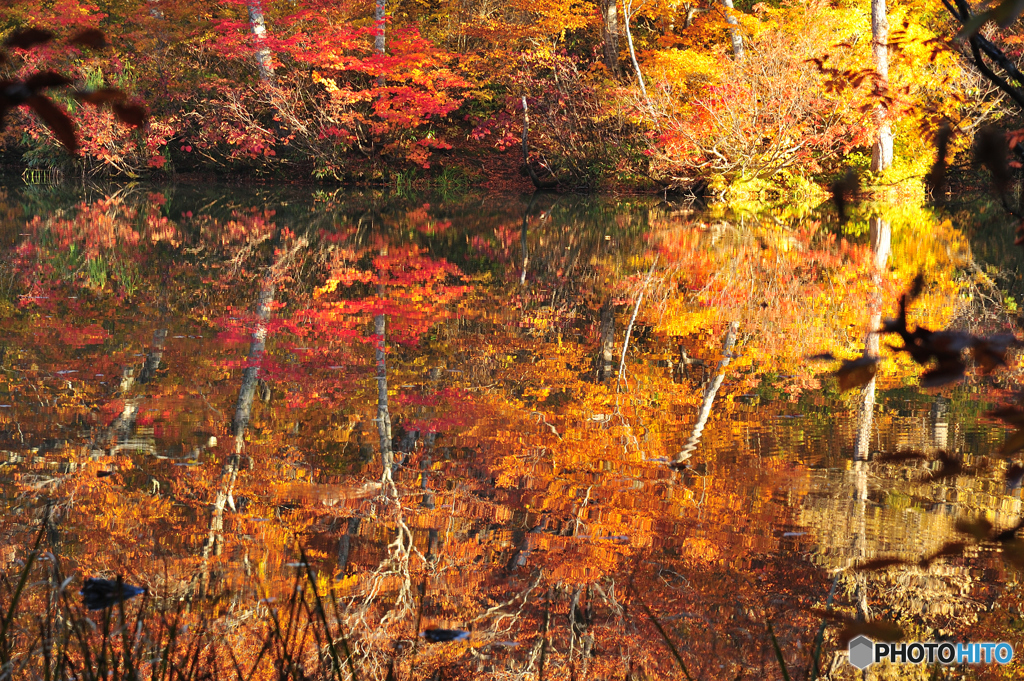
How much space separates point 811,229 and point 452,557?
12.8 m

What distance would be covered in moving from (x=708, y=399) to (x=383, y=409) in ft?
5.55

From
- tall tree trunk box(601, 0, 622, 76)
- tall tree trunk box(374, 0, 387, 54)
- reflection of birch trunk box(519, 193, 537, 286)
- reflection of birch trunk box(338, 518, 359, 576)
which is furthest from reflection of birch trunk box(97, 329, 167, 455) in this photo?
tall tree trunk box(601, 0, 622, 76)

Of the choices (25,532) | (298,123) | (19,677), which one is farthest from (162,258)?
(298,123)

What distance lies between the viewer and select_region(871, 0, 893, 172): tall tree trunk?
61.6 feet

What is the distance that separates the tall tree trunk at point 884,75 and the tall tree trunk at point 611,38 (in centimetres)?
574

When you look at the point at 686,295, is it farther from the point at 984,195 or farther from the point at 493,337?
the point at 984,195

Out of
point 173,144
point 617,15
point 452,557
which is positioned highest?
point 617,15

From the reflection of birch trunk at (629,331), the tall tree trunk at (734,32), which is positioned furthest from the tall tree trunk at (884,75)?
the reflection of birch trunk at (629,331)

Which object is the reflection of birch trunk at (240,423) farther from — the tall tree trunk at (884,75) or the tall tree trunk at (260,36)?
the tall tree trunk at (260,36)

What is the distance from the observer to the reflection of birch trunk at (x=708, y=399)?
14.2 ft

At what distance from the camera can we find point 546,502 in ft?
11.9

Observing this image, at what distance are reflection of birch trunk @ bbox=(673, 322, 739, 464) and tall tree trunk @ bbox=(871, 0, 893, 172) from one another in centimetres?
1180

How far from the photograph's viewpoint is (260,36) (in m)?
23.1

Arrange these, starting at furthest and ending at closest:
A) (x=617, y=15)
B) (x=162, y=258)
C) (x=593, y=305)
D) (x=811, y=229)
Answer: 1. (x=617, y=15)
2. (x=811, y=229)
3. (x=162, y=258)
4. (x=593, y=305)
